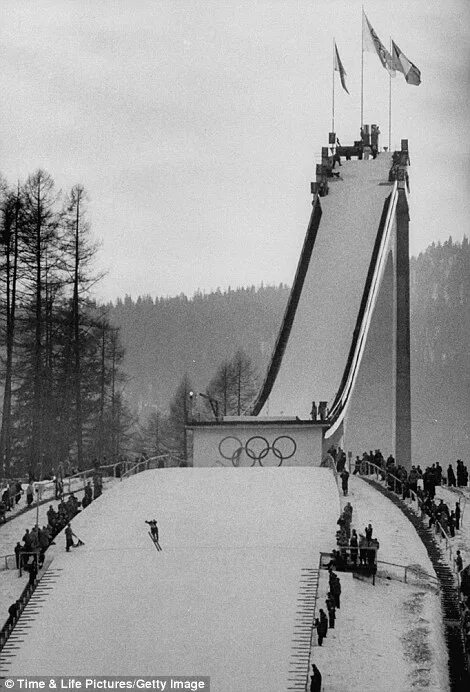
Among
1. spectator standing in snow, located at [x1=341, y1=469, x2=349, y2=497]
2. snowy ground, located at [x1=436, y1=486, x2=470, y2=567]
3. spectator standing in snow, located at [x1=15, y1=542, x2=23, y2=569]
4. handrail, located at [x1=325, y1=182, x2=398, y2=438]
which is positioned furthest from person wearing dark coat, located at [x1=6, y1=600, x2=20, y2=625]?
handrail, located at [x1=325, y1=182, x2=398, y2=438]

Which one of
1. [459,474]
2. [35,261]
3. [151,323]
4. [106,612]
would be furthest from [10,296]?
[151,323]

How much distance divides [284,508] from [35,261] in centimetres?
1428

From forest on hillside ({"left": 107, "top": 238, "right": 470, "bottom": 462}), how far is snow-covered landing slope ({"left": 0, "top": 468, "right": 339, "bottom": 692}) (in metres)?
37.1

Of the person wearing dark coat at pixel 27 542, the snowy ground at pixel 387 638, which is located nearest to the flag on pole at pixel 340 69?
the snowy ground at pixel 387 638

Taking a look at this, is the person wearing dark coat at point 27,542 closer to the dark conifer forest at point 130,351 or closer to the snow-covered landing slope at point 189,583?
the snow-covered landing slope at point 189,583

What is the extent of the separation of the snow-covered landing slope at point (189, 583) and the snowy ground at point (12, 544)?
610 mm

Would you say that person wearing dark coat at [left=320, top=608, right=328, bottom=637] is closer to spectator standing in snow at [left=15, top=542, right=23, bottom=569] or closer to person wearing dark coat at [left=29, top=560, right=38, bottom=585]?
person wearing dark coat at [left=29, top=560, right=38, bottom=585]

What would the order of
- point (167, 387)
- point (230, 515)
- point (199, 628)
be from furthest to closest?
point (167, 387) → point (230, 515) → point (199, 628)

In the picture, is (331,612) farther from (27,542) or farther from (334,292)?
(334,292)

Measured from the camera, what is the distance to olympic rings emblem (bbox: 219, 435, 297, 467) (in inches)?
1262

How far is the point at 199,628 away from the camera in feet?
65.3

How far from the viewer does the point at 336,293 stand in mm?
42094

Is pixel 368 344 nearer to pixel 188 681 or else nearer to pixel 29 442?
pixel 29 442

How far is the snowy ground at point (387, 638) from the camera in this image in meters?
18.3
